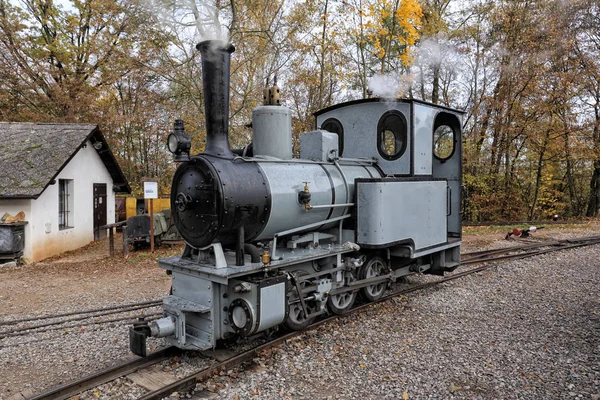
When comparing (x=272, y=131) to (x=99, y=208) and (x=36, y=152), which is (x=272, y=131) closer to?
(x=36, y=152)

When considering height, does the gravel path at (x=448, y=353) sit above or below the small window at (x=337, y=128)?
below

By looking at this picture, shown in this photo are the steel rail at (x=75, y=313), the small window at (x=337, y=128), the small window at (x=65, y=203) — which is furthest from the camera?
the small window at (x=65, y=203)

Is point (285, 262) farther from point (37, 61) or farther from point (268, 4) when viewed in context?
point (37, 61)

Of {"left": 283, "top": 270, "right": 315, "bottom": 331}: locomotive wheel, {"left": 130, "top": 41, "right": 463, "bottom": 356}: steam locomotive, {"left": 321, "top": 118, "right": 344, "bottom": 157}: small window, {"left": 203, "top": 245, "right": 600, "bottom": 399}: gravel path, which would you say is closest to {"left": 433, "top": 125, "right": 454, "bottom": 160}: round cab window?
{"left": 130, "top": 41, "right": 463, "bottom": 356}: steam locomotive

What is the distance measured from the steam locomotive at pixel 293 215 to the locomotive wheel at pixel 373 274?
0.08 ft

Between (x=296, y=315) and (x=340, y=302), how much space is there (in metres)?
1.09

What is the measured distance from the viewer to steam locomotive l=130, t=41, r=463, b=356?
4.47m

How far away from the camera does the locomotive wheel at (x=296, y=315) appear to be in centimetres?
512

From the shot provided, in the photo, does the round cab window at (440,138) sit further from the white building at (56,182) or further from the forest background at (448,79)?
the white building at (56,182)

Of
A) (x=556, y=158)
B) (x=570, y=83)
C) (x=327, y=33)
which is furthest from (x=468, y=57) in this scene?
(x=327, y=33)

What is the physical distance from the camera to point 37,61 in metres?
19.0

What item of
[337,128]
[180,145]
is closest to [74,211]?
[337,128]

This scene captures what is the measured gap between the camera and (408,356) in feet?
15.6

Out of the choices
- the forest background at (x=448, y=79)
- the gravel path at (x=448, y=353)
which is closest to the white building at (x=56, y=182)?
the forest background at (x=448, y=79)
